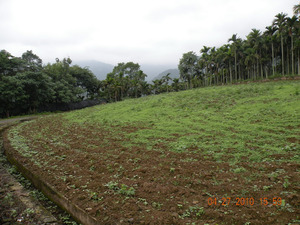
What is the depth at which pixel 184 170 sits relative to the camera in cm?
565

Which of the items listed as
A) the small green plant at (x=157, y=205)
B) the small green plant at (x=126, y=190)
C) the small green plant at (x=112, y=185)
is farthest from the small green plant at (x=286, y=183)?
the small green plant at (x=112, y=185)

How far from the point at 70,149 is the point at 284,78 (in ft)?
96.2

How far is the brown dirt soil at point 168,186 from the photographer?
3721 millimetres

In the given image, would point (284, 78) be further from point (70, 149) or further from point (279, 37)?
point (70, 149)

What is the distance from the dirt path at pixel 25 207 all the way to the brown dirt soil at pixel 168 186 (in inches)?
18.4

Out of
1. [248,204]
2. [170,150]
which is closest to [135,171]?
[170,150]

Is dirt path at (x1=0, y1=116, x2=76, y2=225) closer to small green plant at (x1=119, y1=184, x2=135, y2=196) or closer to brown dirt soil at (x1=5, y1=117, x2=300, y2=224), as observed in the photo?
brown dirt soil at (x1=5, y1=117, x2=300, y2=224)

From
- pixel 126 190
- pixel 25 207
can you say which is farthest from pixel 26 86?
pixel 126 190

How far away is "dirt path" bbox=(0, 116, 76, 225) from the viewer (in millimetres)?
4270

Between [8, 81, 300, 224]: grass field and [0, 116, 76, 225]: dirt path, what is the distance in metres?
0.51

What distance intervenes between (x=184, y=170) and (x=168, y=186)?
38.3 inches

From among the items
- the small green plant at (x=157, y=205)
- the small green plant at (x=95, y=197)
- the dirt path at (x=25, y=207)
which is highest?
the small green plant at (x=95, y=197)

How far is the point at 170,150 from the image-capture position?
24.5ft
